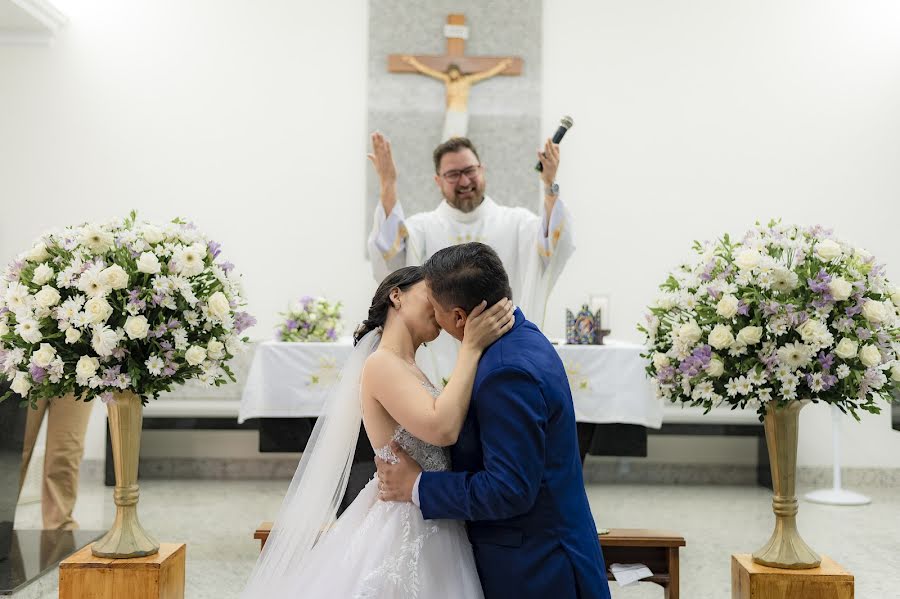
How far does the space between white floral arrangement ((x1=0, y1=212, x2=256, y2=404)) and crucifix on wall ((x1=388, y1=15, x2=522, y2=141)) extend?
14.7 feet

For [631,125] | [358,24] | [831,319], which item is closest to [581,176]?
[631,125]

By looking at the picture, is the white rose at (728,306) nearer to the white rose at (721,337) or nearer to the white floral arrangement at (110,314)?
the white rose at (721,337)

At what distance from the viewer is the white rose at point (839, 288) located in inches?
111

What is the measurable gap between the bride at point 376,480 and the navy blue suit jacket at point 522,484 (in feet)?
0.20

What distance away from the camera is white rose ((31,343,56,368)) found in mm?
2834

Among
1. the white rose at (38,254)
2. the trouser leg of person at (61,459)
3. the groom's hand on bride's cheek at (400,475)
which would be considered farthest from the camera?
the trouser leg of person at (61,459)

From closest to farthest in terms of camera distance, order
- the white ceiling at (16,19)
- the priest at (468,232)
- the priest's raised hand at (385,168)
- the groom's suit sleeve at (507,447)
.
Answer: the groom's suit sleeve at (507,447) → the priest's raised hand at (385,168) → the priest at (468,232) → the white ceiling at (16,19)

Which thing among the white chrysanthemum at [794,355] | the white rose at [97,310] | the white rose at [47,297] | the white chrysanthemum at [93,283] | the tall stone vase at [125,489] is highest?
the white chrysanthemum at [93,283]

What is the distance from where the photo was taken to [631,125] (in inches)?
292

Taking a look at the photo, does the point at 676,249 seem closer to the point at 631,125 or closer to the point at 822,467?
the point at 631,125

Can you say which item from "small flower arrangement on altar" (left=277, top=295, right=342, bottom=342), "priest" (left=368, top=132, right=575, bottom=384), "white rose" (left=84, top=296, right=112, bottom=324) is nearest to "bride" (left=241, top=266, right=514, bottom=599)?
"white rose" (left=84, top=296, right=112, bottom=324)

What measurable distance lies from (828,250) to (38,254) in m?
2.45

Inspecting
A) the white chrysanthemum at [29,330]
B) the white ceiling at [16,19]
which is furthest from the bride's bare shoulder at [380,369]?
the white ceiling at [16,19]

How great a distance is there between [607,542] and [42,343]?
221 cm
